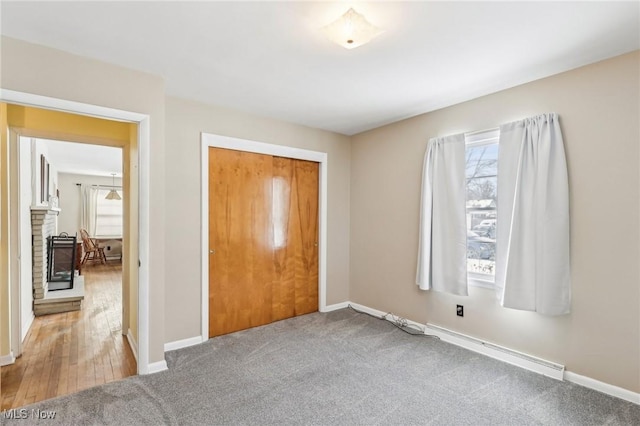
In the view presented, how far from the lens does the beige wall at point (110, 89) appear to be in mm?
2143

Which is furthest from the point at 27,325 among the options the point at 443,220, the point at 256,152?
the point at 443,220

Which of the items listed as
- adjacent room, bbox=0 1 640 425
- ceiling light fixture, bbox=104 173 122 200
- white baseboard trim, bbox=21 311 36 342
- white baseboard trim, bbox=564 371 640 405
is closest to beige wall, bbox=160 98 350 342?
adjacent room, bbox=0 1 640 425

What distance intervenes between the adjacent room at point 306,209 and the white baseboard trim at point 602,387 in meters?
0.02

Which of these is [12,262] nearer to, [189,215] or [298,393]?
[189,215]

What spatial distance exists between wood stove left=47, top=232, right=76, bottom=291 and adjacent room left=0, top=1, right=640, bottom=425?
3.93 feet

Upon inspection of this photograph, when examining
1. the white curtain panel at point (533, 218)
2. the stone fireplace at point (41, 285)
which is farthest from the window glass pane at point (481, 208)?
the stone fireplace at point (41, 285)

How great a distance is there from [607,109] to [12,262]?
5004mm

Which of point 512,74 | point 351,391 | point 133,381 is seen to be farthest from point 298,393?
point 512,74

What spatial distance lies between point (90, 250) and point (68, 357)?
6255mm

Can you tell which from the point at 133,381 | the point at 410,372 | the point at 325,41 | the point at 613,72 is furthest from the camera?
the point at 410,372

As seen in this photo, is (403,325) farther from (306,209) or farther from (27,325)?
(27,325)

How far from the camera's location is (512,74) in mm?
2635

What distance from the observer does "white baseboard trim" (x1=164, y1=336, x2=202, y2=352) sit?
10.3ft

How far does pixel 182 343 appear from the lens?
3.21 metres
